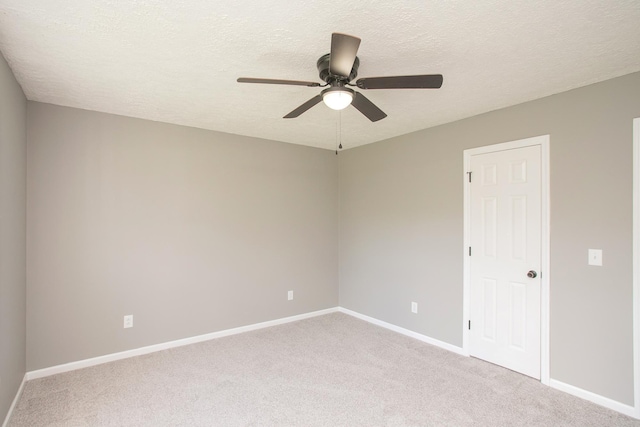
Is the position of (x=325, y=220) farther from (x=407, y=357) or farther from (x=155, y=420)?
(x=155, y=420)

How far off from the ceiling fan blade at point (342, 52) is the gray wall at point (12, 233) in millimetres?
2123

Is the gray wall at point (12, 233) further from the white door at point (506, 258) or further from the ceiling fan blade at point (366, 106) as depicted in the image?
the white door at point (506, 258)

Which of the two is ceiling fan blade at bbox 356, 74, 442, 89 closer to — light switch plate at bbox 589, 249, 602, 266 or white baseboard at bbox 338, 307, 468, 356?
light switch plate at bbox 589, 249, 602, 266

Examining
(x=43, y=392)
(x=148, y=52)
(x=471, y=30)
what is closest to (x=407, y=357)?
(x=471, y=30)

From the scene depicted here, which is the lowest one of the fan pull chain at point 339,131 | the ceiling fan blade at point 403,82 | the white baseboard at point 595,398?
the white baseboard at point 595,398

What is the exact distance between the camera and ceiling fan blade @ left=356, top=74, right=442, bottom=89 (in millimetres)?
1729

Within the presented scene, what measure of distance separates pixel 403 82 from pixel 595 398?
2754 millimetres

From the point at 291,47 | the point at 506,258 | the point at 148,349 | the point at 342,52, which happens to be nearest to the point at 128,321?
the point at 148,349

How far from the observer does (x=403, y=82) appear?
177 centimetres

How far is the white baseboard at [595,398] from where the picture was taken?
7.48 feet

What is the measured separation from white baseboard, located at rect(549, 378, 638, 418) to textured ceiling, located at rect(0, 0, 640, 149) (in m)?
2.37

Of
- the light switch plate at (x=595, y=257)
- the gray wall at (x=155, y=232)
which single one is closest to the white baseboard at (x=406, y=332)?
the gray wall at (x=155, y=232)

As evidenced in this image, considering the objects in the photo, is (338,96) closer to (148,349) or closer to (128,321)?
(128,321)

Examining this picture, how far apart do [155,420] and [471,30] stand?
3.17m
